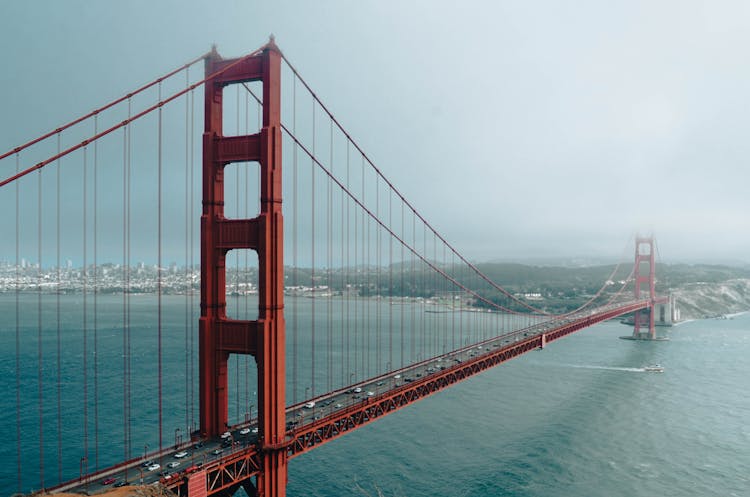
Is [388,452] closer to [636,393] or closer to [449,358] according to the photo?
[449,358]

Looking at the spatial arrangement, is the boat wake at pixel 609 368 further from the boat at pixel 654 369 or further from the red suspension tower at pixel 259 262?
the red suspension tower at pixel 259 262

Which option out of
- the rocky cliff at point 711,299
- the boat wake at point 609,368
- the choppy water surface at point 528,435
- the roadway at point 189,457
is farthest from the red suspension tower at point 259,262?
the rocky cliff at point 711,299

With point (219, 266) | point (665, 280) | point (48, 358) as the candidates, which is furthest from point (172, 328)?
point (665, 280)

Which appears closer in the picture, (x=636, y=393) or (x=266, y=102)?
(x=266, y=102)

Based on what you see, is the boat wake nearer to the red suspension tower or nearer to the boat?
the boat

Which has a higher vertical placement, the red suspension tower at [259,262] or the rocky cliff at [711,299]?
the red suspension tower at [259,262]

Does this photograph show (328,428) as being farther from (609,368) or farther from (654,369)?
(654,369)

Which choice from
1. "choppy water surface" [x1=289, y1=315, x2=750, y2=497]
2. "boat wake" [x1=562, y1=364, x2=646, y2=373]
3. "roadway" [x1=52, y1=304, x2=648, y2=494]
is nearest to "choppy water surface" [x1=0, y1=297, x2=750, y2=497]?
"choppy water surface" [x1=289, y1=315, x2=750, y2=497]

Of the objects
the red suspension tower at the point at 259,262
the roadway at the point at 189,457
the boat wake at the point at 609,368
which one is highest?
the red suspension tower at the point at 259,262
